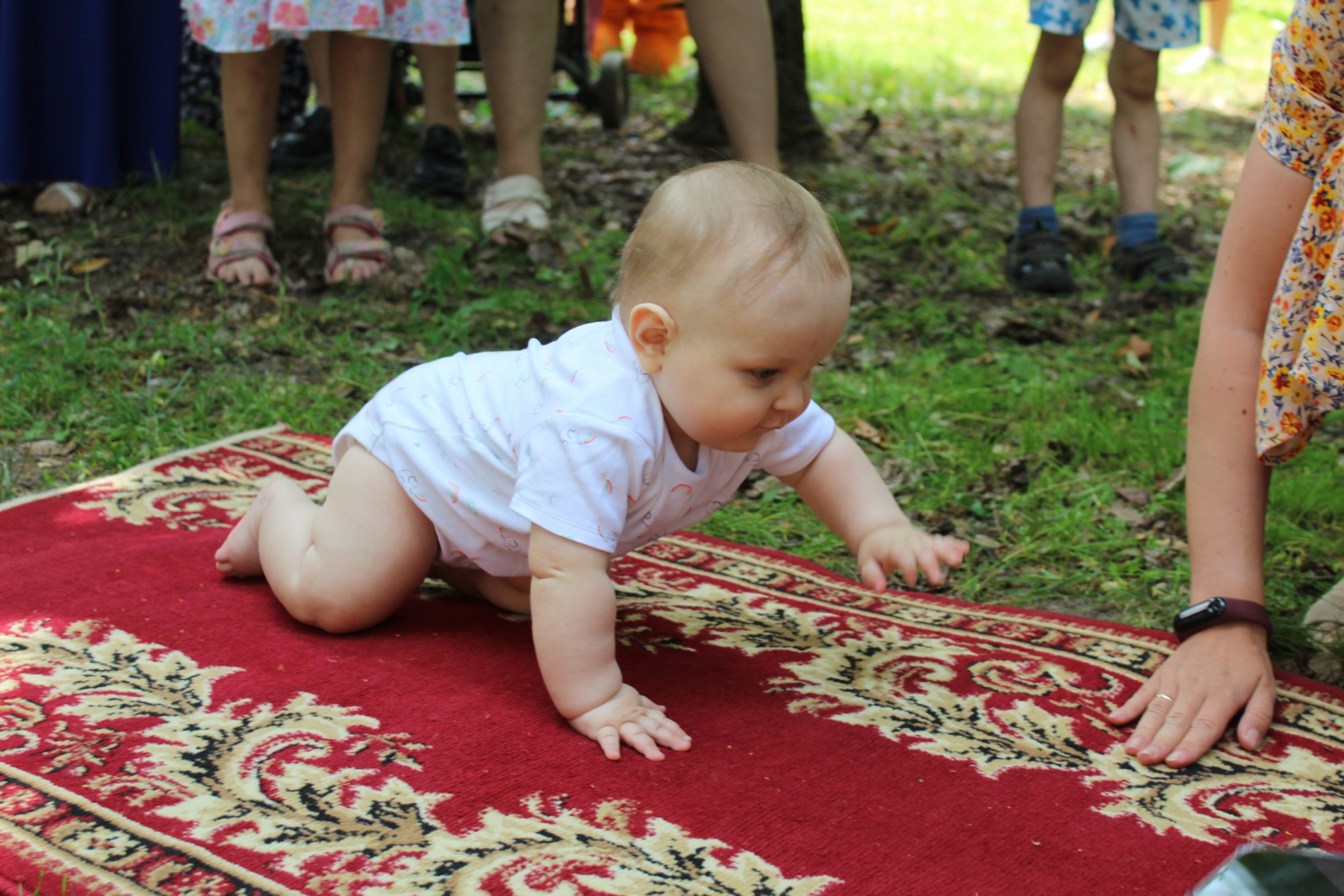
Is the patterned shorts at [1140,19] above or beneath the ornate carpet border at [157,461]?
above

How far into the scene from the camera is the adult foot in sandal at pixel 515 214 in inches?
147

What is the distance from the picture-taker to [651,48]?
294 inches

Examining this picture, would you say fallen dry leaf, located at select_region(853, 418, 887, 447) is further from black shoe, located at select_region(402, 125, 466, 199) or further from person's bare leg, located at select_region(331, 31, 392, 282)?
black shoe, located at select_region(402, 125, 466, 199)

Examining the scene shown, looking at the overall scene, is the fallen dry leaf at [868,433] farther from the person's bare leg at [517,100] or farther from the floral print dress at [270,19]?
the floral print dress at [270,19]

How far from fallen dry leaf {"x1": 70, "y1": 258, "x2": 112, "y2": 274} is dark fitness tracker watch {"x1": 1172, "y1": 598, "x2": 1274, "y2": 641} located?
9.81 feet

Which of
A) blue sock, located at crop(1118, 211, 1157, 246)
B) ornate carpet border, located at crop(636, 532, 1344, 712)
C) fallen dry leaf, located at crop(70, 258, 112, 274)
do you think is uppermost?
blue sock, located at crop(1118, 211, 1157, 246)

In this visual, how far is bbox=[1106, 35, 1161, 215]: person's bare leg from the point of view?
12.3 ft

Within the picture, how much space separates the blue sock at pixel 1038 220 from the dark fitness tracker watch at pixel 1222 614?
2506 millimetres

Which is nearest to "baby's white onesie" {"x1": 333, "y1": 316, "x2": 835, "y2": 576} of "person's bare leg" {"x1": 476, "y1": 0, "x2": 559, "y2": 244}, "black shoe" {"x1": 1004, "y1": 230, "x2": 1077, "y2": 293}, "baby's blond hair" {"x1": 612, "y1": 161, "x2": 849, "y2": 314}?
"baby's blond hair" {"x1": 612, "y1": 161, "x2": 849, "y2": 314}

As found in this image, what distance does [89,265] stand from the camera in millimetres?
3365

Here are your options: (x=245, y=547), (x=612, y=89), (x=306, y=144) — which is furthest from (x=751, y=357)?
(x=612, y=89)

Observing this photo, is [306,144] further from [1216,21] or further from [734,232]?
[1216,21]

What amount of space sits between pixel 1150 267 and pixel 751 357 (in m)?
2.84

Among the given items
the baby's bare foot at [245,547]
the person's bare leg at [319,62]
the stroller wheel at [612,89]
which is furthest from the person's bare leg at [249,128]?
the stroller wheel at [612,89]
